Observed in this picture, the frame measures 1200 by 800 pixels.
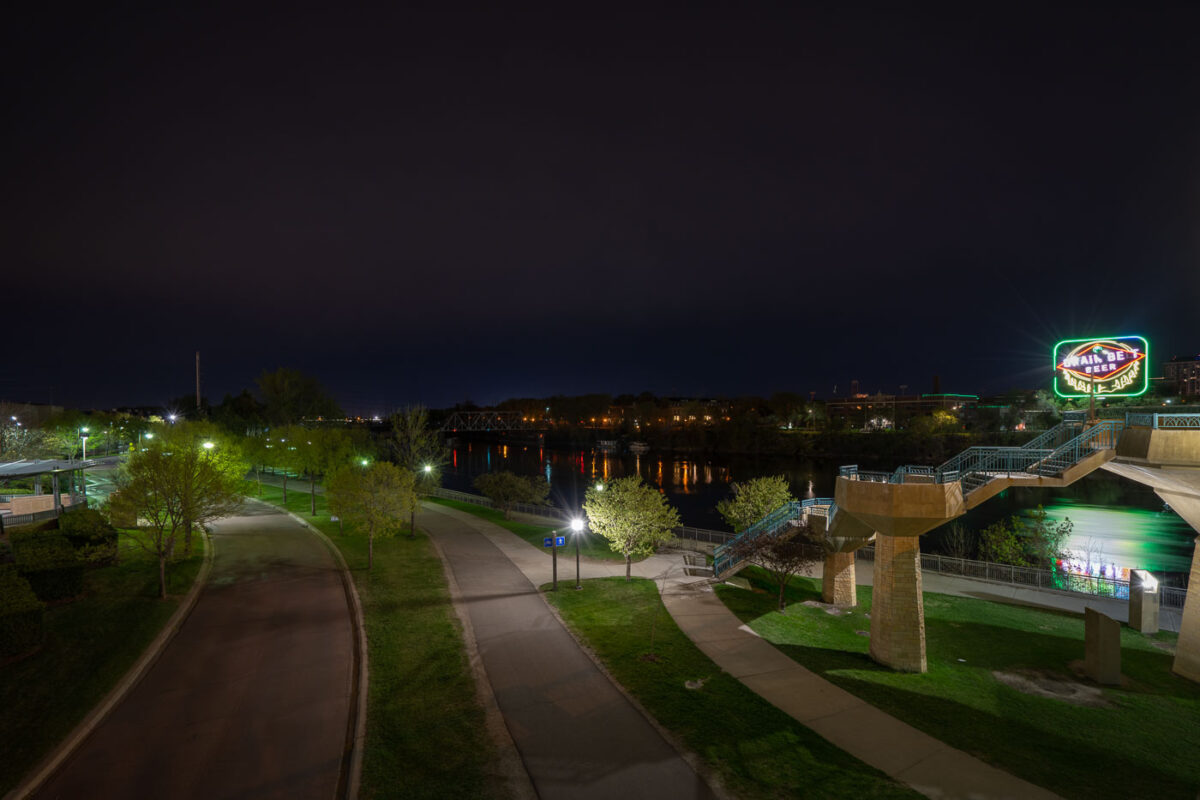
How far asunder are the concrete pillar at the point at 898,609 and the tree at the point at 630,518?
7753mm

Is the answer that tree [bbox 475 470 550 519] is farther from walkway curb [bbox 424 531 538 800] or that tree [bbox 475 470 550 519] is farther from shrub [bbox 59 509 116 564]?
walkway curb [bbox 424 531 538 800]

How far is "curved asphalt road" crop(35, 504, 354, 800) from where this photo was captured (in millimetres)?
9789

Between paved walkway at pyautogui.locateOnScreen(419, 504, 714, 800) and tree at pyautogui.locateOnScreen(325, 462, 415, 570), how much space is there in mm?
6209

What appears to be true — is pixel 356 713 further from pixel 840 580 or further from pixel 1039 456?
pixel 1039 456

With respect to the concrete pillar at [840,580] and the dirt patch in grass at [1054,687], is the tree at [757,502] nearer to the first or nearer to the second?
the concrete pillar at [840,580]

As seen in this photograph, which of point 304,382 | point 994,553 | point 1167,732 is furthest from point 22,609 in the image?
point 304,382

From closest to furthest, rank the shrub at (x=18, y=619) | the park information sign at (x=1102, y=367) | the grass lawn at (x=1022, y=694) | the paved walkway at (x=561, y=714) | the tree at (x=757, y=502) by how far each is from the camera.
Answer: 1. the paved walkway at (x=561, y=714)
2. the grass lawn at (x=1022, y=694)
3. the shrub at (x=18, y=619)
4. the park information sign at (x=1102, y=367)
5. the tree at (x=757, y=502)

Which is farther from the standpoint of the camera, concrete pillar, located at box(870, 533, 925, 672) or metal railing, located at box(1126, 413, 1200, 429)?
concrete pillar, located at box(870, 533, 925, 672)

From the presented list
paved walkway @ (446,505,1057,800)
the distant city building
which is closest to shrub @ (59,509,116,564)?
paved walkway @ (446,505,1057,800)

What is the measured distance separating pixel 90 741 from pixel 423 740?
6.51 m

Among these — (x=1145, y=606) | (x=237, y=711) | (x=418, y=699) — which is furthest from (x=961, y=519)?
(x=237, y=711)

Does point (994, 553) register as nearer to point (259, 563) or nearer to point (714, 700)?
point (714, 700)

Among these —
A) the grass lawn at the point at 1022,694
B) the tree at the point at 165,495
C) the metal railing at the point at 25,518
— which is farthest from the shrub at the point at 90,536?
the grass lawn at the point at 1022,694

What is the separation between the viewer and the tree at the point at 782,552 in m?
19.2
